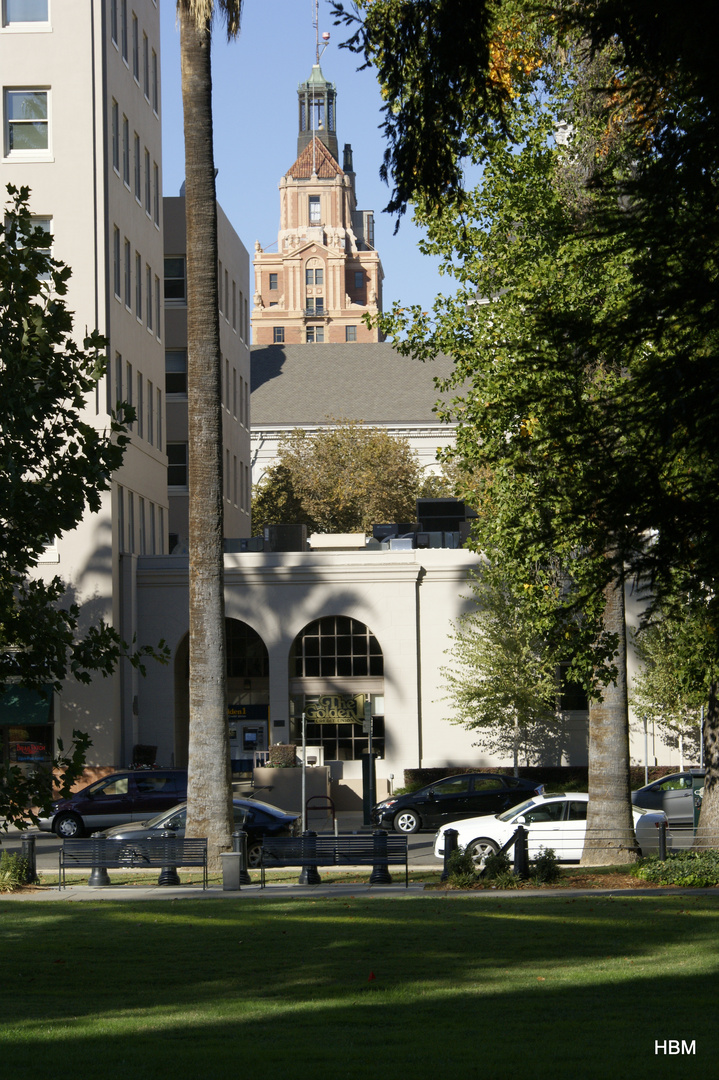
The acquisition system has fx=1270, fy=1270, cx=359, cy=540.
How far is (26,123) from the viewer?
3853 centimetres

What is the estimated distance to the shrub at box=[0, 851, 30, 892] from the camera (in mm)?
19984

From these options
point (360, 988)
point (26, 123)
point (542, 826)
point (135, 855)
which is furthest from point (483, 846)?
point (26, 123)

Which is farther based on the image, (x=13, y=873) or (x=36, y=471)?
(x=13, y=873)

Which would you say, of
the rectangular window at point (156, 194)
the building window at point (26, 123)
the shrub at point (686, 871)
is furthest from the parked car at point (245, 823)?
the rectangular window at point (156, 194)

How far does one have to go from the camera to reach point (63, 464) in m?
11.4

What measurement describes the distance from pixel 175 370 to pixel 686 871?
37.5 meters

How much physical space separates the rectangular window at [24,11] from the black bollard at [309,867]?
95.5 ft

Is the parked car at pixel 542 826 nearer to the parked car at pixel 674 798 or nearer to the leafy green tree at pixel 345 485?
the parked car at pixel 674 798

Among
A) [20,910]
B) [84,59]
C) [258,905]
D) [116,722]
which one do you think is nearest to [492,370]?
[258,905]

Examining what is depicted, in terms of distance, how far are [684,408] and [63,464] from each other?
6.44m

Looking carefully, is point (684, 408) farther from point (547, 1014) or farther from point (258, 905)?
point (258, 905)

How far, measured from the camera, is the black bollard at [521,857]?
62.9ft

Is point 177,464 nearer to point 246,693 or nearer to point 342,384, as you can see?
point 246,693

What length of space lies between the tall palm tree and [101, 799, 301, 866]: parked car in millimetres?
2699
